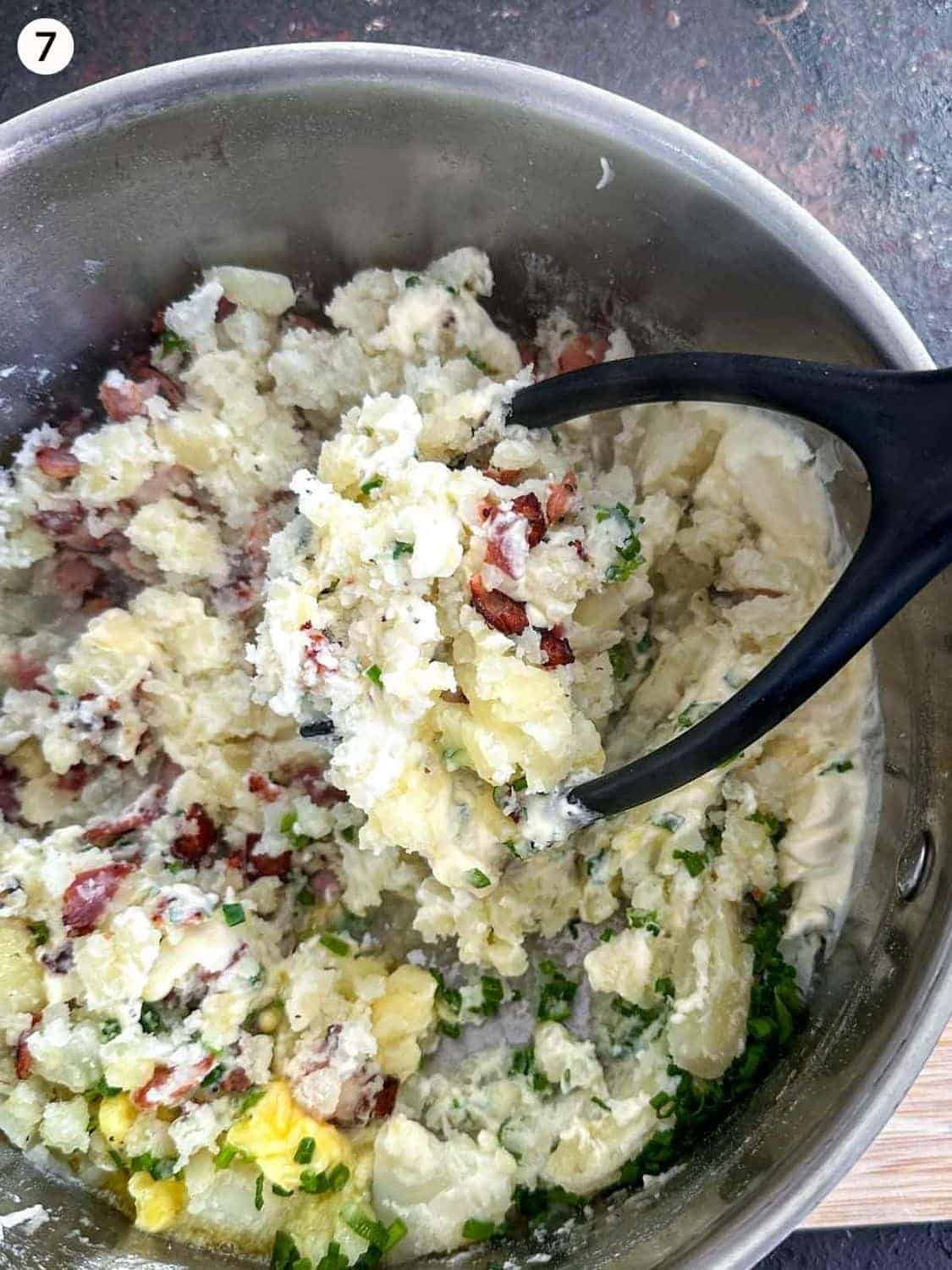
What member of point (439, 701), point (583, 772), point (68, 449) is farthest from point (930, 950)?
point (68, 449)

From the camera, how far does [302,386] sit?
1.79 meters

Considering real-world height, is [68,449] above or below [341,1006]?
above

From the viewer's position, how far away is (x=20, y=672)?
1.87 meters

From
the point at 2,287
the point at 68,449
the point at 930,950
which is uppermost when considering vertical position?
the point at 2,287

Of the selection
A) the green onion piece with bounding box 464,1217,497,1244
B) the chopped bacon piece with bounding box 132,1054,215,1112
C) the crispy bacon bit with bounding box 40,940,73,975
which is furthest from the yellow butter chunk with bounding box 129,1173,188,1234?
the green onion piece with bounding box 464,1217,497,1244

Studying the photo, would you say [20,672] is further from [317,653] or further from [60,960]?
[317,653]

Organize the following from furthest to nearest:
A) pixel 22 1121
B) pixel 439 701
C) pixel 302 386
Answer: pixel 302 386 → pixel 22 1121 → pixel 439 701

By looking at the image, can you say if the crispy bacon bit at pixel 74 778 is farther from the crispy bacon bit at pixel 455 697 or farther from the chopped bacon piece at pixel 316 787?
the crispy bacon bit at pixel 455 697

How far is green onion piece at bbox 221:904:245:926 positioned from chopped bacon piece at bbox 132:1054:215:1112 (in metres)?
0.21

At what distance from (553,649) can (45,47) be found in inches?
66.3

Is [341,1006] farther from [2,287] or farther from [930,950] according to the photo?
[2,287]

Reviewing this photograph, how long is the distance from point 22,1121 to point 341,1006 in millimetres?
545

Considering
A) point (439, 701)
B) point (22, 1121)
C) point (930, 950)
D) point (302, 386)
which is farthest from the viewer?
point (302, 386)

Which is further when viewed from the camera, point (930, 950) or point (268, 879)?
point (268, 879)
